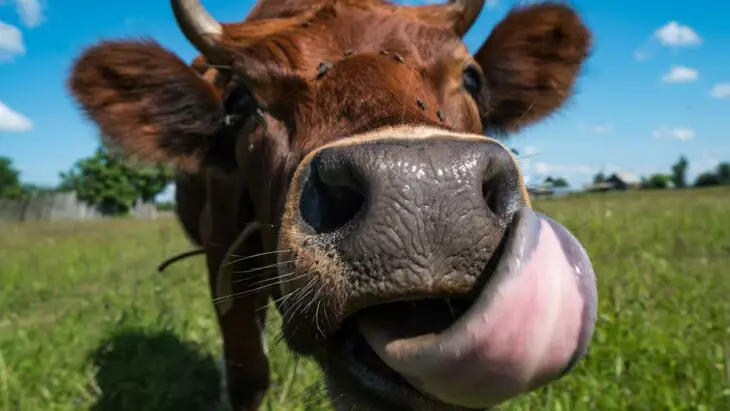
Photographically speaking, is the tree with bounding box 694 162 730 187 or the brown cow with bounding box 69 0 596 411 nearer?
the brown cow with bounding box 69 0 596 411

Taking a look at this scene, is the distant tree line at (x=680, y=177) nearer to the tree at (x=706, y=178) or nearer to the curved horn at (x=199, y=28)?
the tree at (x=706, y=178)

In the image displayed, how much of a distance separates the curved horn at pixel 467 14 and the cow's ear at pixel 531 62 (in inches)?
11.7

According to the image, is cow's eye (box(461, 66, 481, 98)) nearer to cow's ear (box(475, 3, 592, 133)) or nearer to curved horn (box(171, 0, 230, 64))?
cow's ear (box(475, 3, 592, 133))

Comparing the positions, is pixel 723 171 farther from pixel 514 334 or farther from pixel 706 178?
pixel 514 334

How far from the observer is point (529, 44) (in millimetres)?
3930

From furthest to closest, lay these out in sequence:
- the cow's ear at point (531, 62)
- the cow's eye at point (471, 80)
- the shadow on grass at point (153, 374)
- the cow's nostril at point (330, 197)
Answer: the shadow on grass at point (153, 374) < the cow's ear at point (531, 62) < the cow's eye at point (471, 80) < the cow's nostril at point (330, 197)

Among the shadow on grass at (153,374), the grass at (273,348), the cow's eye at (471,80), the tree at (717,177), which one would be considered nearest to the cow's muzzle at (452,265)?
the grass at (273,348)

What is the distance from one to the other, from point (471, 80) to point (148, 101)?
5.77 ft

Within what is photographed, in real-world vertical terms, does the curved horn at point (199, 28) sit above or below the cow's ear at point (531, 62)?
above

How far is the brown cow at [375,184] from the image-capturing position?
5.20 ft

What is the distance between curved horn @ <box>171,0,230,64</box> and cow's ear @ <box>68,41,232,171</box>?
0.25 metres

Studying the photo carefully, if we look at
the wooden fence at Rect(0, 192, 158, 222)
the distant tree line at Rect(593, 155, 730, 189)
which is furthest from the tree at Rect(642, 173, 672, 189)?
the wooden fence at Rect(0, 192, 158, 222)

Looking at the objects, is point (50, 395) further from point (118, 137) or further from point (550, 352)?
point (550, 352)

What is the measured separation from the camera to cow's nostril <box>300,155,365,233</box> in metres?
1.67
